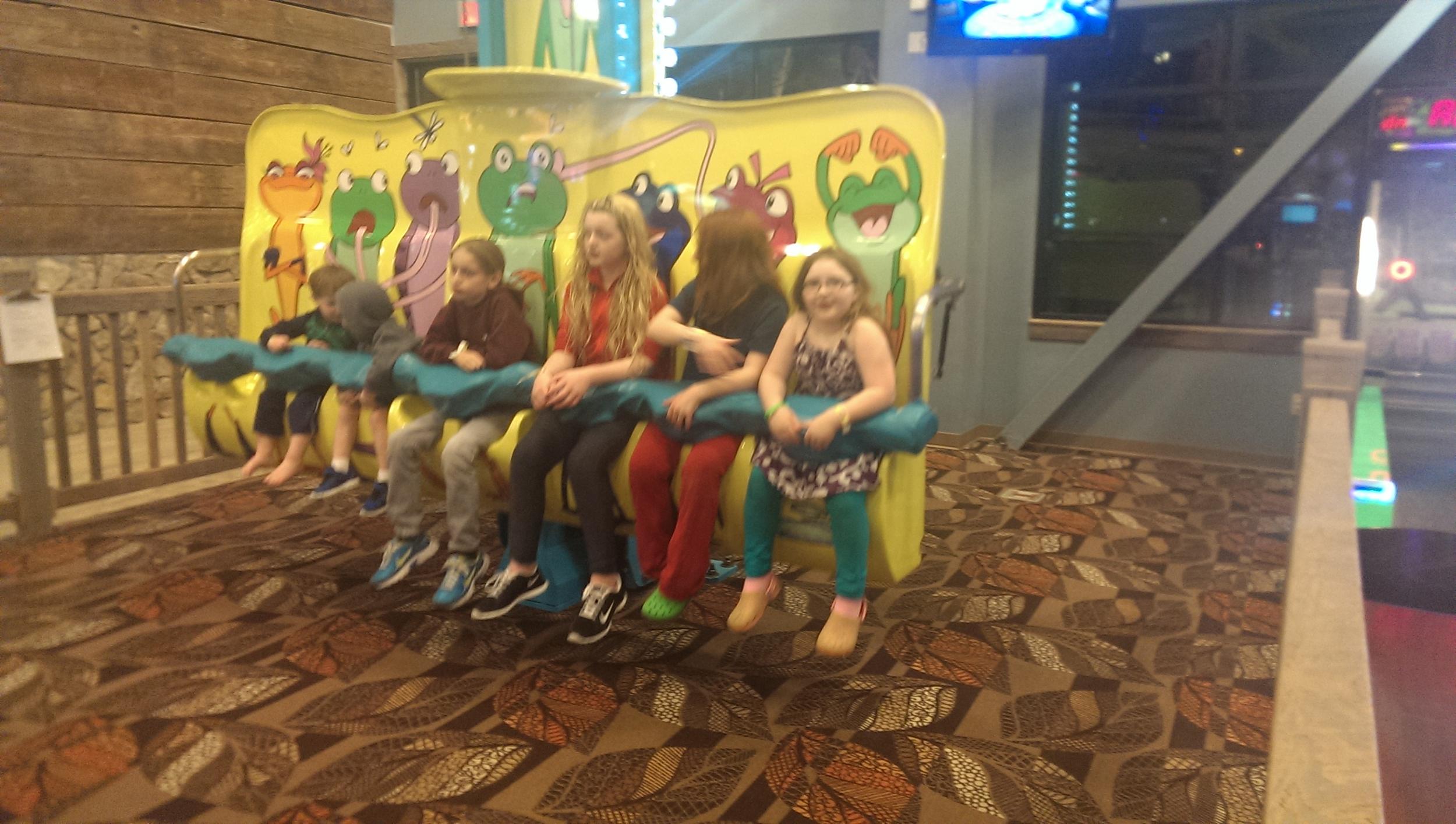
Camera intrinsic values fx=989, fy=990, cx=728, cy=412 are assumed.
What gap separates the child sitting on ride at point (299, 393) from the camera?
2.67 metres

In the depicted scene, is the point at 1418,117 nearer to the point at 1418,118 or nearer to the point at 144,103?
the point at 1418,118

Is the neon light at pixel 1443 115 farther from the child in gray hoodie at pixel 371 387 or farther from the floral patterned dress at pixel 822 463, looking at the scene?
the child in gray hoodie at pixel 371 387

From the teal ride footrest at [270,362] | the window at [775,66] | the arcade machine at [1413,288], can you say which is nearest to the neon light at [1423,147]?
the arcade machine at [1413,288]

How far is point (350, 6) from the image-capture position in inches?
214

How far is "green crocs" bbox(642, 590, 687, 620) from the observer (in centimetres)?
212

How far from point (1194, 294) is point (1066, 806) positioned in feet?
10.8

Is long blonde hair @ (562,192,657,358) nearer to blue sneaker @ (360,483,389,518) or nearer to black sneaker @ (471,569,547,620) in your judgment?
black sneaker @ (471,569,547,620)

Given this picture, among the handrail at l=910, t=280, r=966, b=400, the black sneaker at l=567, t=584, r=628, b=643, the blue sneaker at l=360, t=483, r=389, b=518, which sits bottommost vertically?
the black sneaker at l=567, t=584, r=628, b=643

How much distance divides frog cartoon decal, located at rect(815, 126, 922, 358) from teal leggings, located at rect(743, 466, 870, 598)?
40 cm

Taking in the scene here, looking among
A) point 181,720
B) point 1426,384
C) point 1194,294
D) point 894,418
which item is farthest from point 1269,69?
point 181,720

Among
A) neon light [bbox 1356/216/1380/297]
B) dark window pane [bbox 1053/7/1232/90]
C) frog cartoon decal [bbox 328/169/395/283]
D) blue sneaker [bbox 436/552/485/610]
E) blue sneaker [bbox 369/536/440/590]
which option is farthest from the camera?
dark window pane [bbox 1053/7/1232/90]

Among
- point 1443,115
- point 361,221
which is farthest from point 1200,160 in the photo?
point 361,221

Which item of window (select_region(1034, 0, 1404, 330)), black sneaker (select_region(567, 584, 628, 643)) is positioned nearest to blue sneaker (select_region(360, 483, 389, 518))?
black sneaker (select_region(567, 584, 628, 643))

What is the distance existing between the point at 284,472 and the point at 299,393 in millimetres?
219
